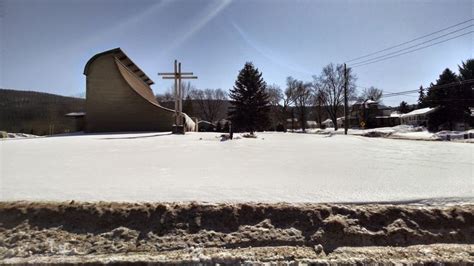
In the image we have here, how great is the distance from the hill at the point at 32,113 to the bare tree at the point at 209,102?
33.9 metres

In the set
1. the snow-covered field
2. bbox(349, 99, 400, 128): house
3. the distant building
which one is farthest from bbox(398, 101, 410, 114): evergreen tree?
the snow-covered field

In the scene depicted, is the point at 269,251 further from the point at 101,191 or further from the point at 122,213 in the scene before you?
the point at 101,191

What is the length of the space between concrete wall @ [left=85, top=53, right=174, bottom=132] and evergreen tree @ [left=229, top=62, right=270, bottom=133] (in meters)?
15.2

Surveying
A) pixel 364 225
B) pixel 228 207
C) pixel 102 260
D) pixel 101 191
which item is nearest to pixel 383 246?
pixel 364 225

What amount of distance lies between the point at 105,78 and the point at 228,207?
78.3 ft

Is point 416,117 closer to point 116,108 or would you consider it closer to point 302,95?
point 302,95

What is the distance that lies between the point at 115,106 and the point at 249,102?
1837cm

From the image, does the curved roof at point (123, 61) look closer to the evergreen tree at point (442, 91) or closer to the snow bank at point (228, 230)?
the snow bank at point (228, 230)

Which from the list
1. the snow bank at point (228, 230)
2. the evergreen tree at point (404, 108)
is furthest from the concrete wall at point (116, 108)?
the evergreen tree at point (404, 108)

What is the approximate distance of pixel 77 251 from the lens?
3031 millimetres

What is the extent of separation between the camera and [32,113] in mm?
34812

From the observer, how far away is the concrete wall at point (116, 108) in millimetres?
23750

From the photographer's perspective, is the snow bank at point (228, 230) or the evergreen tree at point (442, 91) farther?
the evergreen tree at point (442, 91)

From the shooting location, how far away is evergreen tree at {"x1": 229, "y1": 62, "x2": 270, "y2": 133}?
37.6 metres
